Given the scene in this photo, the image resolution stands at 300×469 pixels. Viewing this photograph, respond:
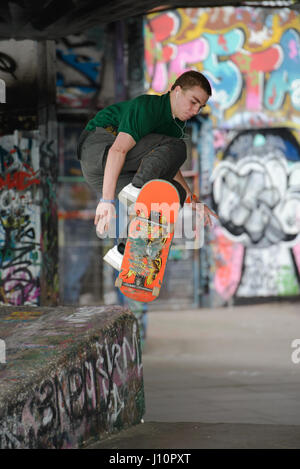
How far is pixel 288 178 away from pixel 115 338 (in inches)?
478

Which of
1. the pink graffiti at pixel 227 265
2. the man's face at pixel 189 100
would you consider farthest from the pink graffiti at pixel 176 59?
the man's face at pixel 189 100

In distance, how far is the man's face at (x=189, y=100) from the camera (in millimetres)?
4254

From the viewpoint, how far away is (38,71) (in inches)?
391

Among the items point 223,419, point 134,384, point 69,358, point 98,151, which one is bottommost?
point 223,419

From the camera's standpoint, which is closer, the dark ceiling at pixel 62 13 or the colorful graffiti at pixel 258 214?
the dark ceiling at pixel 62 13

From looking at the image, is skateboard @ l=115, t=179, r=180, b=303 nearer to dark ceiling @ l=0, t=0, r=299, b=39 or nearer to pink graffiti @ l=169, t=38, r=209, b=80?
dark ceiling @ l=0, t=0, r=299, b=39

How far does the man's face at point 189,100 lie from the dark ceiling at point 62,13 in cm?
230

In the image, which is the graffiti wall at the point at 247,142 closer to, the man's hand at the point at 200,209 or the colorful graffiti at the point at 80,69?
the colorful graffiti at the point at 80,69

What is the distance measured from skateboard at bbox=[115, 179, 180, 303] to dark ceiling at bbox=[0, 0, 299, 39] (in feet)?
8.43

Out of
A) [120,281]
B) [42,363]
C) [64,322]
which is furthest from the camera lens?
[64,322]

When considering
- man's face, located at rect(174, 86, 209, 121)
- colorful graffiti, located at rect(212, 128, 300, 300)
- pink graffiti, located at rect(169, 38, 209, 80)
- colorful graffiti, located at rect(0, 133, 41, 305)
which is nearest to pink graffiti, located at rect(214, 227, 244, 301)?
colorful graffiti, located at rect(212, 128, 300, 300)

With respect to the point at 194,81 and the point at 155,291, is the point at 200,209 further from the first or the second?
the point at 194,81
